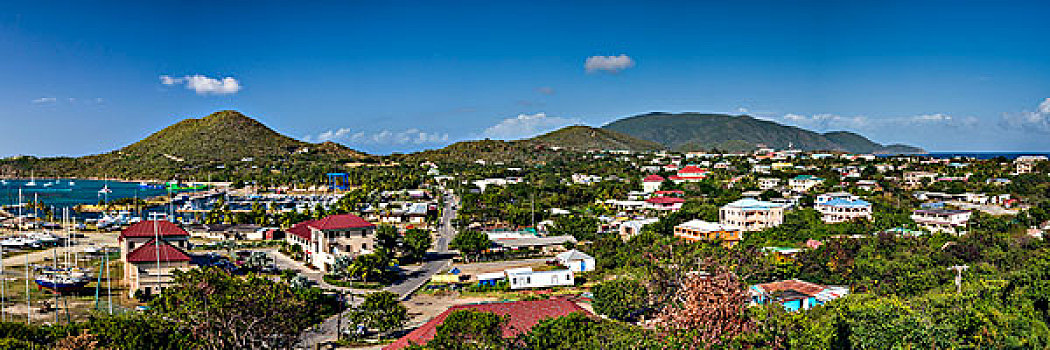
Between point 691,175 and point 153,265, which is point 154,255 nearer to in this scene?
point 153,265

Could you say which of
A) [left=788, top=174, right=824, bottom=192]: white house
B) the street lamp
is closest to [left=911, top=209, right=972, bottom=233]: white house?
the street lamp

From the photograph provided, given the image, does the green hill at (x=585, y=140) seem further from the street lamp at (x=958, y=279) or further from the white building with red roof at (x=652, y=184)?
the street lamp at (x=958, y=279)

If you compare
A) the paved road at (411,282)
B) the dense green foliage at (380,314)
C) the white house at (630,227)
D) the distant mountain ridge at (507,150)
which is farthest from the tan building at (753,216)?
the distant mountain ridge at (507,150)

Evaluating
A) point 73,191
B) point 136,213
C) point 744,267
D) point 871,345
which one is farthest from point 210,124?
point 871,345

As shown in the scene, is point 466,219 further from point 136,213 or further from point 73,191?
point 73,191

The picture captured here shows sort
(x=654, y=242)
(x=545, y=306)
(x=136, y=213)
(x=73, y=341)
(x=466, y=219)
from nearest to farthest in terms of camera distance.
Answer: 1. (x=73, y=341)
2. (x=545, y=306)
3. (x=654, y=242)
4. (x=466, y=219)
5. (x=136, y=213)

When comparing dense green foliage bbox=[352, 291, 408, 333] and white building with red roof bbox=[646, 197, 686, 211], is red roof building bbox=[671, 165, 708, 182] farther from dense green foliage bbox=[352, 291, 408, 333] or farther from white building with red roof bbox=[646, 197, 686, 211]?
dense green foliage bbox=[352, 291, 408, 333]
